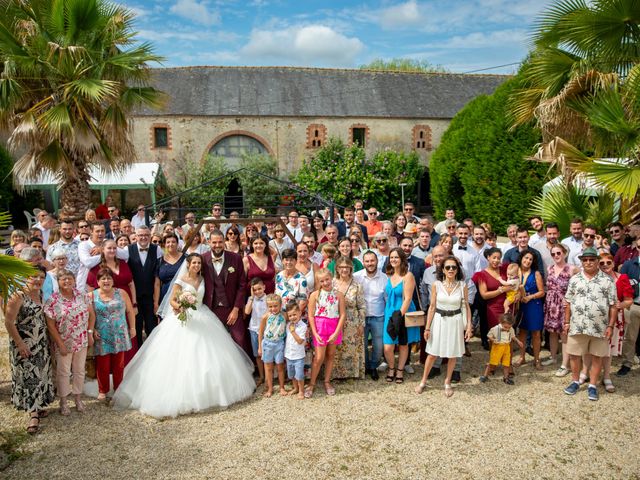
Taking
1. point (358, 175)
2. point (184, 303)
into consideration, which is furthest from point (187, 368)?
point (358, 175)

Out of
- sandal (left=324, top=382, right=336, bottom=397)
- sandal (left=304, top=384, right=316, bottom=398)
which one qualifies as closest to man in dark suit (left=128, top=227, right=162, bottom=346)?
sandal (left=304, top=384, right=316, bottom=398)

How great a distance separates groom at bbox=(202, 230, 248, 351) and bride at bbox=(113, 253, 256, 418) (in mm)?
224

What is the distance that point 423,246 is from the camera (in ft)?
23.7

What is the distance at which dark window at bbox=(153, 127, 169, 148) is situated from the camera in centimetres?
2366

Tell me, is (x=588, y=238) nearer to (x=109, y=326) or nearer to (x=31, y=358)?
(x=109, y=326)

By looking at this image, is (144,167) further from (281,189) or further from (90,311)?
(90,311)

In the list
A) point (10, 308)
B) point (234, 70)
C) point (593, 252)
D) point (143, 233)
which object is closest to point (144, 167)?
point (234, 70)

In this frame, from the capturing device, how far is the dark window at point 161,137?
23656mm

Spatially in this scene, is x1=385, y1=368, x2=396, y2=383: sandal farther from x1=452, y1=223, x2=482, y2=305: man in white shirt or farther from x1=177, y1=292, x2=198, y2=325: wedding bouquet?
x1=177, y1=292, x2=198, y2=325: wedding bouquet

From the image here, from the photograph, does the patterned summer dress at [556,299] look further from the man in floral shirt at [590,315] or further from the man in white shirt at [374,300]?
the man in white shirt at [374,300]

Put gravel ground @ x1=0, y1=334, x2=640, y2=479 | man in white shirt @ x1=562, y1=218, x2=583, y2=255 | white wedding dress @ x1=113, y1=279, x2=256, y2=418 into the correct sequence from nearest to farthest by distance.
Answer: gravel ground @ x1=0, y1=334, x2=640, y2=479 < white wedding dress @ x1=113, y1=279, x2=256, y2=418 < man in white shirt @ x1=562, y1=218, x2=583, y2=255

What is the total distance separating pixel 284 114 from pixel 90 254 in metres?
18.5

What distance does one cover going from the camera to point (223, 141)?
2397 cm

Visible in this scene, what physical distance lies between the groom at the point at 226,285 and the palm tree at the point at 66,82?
5.31 meters
